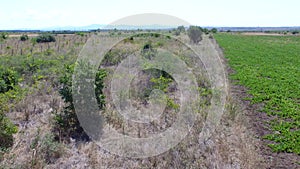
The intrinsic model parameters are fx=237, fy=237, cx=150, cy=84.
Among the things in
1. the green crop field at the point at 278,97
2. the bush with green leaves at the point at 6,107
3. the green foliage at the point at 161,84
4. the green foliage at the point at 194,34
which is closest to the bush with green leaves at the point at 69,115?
the bush with green leaves at the point at 6,107

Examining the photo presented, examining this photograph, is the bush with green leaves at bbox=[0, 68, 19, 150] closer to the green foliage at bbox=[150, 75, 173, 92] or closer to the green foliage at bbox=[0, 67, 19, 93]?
the green foliage at bbox=[0, 67, 19, 93]

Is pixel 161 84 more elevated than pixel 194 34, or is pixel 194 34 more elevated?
pixel 194 34

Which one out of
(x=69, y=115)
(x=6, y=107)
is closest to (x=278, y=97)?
(x=69, y=115)

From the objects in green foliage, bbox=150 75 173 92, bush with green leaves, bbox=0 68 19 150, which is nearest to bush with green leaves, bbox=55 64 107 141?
bush with green leaves, bbox=0 68 19 150

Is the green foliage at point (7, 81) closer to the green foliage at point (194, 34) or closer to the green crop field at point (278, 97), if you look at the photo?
the green crop field at point (278, 97)

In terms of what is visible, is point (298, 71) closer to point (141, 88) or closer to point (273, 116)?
point (273, 116)

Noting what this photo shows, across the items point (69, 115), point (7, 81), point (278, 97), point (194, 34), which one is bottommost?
point (278, 97)

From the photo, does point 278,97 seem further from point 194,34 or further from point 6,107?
point 194,34

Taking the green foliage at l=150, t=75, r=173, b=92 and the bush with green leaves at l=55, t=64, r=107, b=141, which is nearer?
the bush with green leaves at l=55, t=64, r=107, b=141

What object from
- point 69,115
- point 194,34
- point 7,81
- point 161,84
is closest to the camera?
point 69,115

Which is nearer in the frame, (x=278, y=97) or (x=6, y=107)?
(x=6, y=107)

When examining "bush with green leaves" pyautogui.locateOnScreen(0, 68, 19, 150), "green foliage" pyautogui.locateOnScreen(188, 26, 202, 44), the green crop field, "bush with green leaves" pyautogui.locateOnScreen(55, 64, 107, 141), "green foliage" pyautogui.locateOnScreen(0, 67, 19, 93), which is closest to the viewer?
"bush with green leaves" pyautogui.locateOnScreen(0, 68, 19, 150)

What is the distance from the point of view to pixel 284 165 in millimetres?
5254

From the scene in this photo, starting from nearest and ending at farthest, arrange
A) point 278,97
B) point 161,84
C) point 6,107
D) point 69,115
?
1. point 6,107
2. point 69,115
3. point 161,84
4. point 278,97
